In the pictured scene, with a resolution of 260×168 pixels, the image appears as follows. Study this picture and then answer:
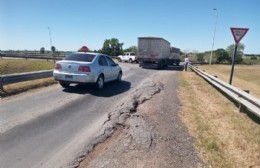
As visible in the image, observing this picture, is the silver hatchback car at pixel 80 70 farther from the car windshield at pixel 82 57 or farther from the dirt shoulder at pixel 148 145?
the dirt shoulder at pixel 148 145

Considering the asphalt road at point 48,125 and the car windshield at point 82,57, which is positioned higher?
the car windshield at point 82,57

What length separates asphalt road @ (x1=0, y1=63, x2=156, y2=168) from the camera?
16.1 feet

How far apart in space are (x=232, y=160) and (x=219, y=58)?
2946 inches

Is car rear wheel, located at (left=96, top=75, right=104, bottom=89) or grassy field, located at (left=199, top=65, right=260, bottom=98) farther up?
car rear wheel, located at (left=96, top=75, right=104, bottom=89)

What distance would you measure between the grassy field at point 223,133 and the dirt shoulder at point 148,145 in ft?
0.92

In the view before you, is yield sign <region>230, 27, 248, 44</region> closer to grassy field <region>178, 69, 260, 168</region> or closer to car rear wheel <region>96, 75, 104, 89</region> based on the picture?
grassy field <region>178, 69, 260, 168</region>

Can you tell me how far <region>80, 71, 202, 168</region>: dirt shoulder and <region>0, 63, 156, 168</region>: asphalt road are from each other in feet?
1.76

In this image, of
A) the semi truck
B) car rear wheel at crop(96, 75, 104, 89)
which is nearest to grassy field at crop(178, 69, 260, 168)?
car rear wheel at crop(96, 75, 104, 89)

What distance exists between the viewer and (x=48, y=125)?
666cm

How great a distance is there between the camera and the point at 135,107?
9008 millimetres

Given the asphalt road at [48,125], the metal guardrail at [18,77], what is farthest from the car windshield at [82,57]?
the metal guardrail at [18,77]

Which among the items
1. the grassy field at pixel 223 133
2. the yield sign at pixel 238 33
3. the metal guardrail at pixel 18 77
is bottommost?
the grassy field at pixel 223 133

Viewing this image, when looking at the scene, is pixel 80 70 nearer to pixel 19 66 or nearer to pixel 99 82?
pixel 99 82

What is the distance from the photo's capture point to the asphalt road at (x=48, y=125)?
490cm
